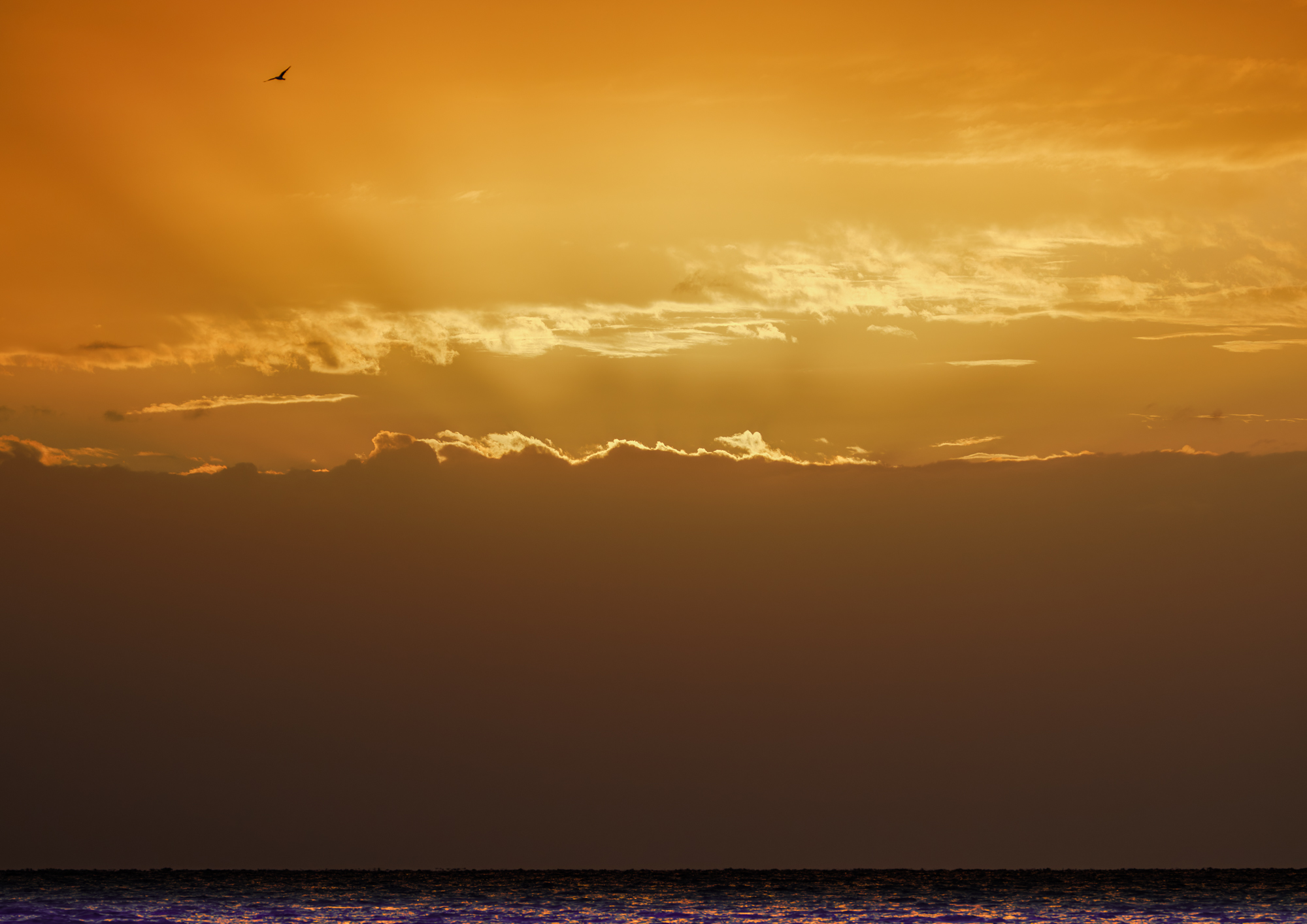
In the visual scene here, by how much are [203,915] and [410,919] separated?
32.1 m

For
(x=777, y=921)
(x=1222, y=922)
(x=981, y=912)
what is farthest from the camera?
(x=981, y=912)

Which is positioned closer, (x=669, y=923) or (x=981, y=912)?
(x=669, y=923)

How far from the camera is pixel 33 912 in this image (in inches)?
7500

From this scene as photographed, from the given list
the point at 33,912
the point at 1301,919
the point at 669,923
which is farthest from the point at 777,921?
the point at 33,912

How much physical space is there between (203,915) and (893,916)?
105941 mm

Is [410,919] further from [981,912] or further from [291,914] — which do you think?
[981,912]

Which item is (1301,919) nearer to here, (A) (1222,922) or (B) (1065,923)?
(A) (1222,922)

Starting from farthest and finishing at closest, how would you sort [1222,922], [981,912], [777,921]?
[981,912] < [777,921] < [1222,922]

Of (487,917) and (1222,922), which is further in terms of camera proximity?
(487,917)

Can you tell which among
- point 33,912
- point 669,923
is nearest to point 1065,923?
point 669,923

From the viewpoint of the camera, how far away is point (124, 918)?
182875 millimetres

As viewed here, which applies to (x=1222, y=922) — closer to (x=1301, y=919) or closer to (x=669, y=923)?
(x=1301, y=919)

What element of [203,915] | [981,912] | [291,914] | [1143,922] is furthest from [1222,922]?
[203,915]

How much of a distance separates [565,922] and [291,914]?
4139 centimetres
